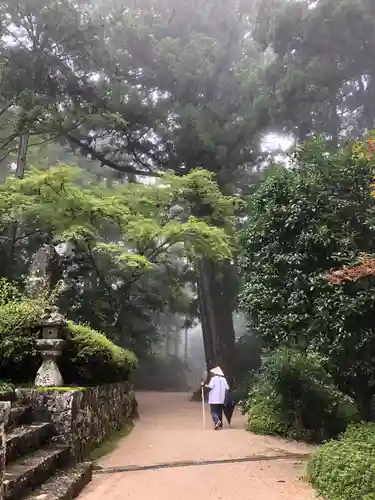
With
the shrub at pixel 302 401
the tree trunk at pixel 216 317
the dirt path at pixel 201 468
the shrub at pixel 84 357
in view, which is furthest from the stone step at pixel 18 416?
the tree trunk at pixel 216 317

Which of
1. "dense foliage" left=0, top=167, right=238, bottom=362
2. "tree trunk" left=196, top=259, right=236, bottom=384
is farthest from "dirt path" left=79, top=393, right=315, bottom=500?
"tree trunk" left=196, top=259, right=236, bottom=384

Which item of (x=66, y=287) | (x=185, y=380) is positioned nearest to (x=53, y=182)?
(x=66, y=287)

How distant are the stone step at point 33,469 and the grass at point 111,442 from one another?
1097 millimetres

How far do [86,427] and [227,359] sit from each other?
28.8ft

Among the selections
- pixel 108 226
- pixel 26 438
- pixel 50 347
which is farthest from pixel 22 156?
pixel 26 438

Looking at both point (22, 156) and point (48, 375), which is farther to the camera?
point (22, 156)

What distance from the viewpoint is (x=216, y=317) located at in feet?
47.5

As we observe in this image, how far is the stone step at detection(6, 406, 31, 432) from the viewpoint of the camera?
4588 millimetres

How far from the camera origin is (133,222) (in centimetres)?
1030

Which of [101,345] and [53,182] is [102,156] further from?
[101,345]

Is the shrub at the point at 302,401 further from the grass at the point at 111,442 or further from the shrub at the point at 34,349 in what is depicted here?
the shrub at the point at 34,349

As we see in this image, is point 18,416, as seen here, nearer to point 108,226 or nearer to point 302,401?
point 302,401

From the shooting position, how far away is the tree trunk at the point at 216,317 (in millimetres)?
14234

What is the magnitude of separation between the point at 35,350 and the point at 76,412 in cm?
115
